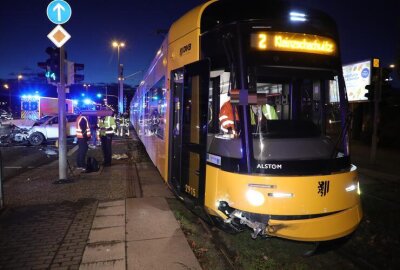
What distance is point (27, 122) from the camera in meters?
20.9

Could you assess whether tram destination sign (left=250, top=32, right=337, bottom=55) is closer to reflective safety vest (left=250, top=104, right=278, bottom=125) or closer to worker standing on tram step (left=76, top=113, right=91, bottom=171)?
reflective safety vest (left=250, top=104, right=278, bottom=125)

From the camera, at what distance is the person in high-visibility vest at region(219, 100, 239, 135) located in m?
4.88

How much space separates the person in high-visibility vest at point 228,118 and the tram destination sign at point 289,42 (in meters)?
0.89

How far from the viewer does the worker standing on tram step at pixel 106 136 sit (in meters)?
12.0

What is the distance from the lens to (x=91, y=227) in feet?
19.5

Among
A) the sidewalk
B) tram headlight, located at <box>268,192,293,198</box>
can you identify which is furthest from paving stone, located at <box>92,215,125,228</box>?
tram headlight, located at <box>268,192,293,198</box>

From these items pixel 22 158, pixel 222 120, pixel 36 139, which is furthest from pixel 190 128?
pixel 36 139

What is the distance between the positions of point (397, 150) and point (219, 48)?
59.9 ft

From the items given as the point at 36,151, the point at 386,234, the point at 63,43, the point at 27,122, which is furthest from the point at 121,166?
the point at 27,122

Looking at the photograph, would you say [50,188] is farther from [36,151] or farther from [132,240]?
[36,151]

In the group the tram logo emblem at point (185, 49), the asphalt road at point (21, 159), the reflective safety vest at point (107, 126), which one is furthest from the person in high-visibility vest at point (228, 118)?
the reflective safety vest at point (107, 126)

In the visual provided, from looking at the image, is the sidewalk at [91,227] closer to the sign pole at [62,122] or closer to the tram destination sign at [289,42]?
the sign pole at [62,122]

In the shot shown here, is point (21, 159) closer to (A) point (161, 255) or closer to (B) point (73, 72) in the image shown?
(B) point (73, 72)

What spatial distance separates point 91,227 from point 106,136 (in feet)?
21.7
